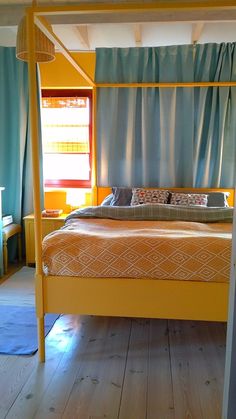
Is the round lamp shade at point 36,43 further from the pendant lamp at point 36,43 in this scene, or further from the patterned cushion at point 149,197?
the patterned cushion at point 149,197

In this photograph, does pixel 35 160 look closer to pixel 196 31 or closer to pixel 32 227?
pixel 32 227

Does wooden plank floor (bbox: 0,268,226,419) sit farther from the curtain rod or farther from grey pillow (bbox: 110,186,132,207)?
the curtain rod

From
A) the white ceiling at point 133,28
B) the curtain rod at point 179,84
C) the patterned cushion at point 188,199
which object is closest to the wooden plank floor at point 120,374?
the patterned cushion at point 188,199

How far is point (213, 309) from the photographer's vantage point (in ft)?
6.01

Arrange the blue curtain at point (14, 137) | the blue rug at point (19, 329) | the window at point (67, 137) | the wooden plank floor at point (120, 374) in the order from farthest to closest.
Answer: the window at point (67, 137) → the blue curtain at point (14, 137) → the blue rug at point (19, 329) → the wooden plank floor at point (120, 374)

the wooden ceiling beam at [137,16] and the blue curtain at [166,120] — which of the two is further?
the blue curtain at [166,120]

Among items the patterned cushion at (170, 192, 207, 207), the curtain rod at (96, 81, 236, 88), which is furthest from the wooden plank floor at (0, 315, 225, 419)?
the curtain rod at (96, 81, 236, 88)

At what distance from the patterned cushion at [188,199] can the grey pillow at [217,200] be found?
7 centimetres

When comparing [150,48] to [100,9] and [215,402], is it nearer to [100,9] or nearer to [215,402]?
[100,9]

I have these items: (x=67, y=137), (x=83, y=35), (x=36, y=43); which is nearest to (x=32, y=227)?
(x=67, y=137)

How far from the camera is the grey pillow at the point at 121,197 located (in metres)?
3.42

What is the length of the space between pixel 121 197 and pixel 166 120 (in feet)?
3.23

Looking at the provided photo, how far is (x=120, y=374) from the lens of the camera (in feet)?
5.95

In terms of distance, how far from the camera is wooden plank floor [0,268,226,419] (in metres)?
1.57
